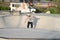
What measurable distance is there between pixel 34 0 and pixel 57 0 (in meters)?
5.73

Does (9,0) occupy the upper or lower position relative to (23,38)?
lower

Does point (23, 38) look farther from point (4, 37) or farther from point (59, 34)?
point (59, 34)

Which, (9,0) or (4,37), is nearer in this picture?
(4,37)

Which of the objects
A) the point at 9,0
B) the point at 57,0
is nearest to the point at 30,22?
the point at 57,0

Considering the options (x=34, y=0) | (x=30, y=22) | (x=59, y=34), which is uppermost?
(x=59, y=34)

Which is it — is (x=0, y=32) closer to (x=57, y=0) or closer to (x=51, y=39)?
(x=51, y=39)

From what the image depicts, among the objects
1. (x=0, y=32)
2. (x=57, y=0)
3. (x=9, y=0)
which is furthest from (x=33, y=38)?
(x=9, y=0)

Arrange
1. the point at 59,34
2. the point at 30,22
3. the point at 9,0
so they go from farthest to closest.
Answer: the point at 9,0
the point at 30,22
the point at 59,34

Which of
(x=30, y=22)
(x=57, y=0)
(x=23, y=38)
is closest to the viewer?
(x=23, y=38)

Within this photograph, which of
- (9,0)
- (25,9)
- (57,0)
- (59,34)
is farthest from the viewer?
(9,0)

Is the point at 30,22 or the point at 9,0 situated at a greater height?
the point at 30,22

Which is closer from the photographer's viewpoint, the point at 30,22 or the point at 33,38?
the point at 33,38

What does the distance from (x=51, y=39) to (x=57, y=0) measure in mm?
15602

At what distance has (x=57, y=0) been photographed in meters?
16.8
